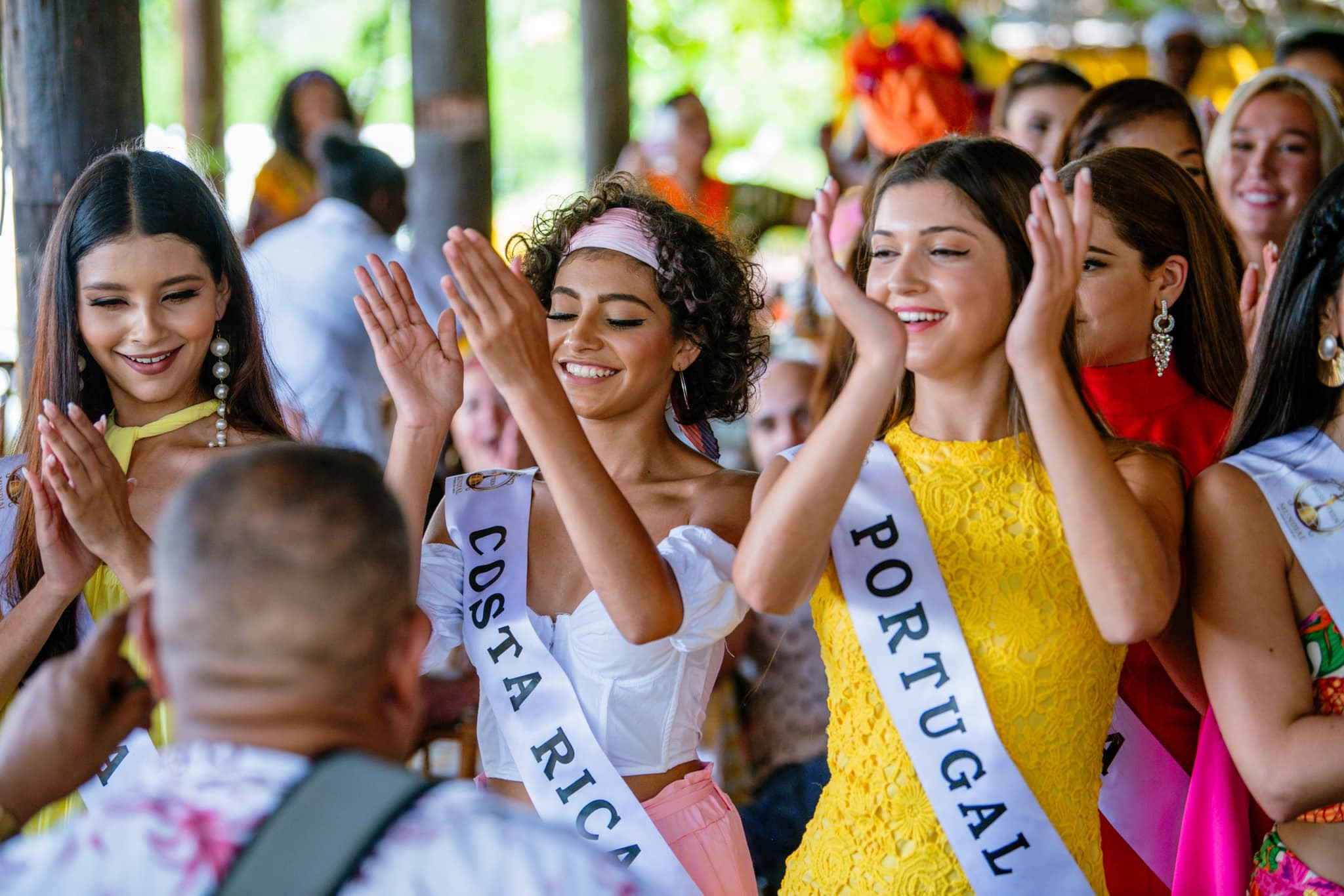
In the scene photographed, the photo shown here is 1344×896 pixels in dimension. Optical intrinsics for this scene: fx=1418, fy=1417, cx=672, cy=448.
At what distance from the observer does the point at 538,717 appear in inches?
90.1

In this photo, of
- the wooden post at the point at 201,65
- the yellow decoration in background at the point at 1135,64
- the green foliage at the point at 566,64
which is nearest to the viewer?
the yellow decoration in background at the point at 1135,64

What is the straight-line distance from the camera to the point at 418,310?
2.43 metres

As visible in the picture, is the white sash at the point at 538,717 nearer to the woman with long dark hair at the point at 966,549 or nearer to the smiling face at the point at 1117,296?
the woman with long dark hair at the point at 966,549

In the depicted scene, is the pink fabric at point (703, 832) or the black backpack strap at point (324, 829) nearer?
the black backpack strap at point (324, 829)

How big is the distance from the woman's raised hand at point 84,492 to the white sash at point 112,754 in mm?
240

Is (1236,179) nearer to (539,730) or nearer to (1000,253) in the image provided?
(1000,253)

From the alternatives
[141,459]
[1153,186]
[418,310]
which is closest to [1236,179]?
[1153,186]

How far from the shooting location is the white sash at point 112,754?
7.76ft

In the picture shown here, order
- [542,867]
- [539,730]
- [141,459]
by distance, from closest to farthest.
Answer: [542,867] → [539,730] → [141,459]

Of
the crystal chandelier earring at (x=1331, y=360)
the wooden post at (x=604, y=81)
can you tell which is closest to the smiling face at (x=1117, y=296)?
the crystal chandelier earring at (x=1331, y=360)

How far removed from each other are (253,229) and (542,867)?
A: 5.69 meters

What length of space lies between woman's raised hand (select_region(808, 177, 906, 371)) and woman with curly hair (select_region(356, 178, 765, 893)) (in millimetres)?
427

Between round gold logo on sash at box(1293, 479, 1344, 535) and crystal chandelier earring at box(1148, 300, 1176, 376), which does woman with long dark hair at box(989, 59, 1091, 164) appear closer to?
crystal chandelier earring at box(1148, 300, 1176, 376)

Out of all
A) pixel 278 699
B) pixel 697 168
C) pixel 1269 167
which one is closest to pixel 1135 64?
pixel 697 168
